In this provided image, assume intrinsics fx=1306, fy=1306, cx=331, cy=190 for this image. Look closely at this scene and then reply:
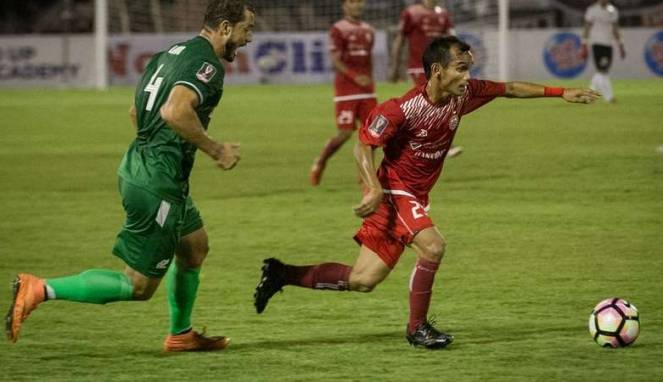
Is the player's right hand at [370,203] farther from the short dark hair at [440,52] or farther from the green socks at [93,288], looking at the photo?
the green socks at [93,288]

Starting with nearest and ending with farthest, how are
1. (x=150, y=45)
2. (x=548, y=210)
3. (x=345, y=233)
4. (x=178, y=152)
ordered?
(x=178, y=152) < (x=345, y=233) < (x=548, y=210) < (x=150, y=45)

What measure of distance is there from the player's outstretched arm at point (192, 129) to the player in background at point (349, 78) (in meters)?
8.33

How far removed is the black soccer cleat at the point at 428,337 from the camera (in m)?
6.90

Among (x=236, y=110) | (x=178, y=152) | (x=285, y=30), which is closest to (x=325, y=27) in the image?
(x=285, y=30)

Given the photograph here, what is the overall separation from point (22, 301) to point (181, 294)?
873 mm

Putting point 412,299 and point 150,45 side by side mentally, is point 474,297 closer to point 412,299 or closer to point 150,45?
point 412,299

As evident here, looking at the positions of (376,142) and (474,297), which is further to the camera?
(474,297)

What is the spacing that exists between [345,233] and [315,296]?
9.04 feet

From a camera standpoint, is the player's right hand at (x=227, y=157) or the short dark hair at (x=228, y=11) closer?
the player's right hand at (x=227, y=157)

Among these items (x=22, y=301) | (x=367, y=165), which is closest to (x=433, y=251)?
(x=367, y=165)

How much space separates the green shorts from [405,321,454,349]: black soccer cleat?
138cm

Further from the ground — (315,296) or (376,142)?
(376,142)

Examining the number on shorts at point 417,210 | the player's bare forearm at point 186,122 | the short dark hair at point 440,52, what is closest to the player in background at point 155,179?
the player's bare forearm at point 186,122

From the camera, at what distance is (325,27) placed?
3359 centimetres
